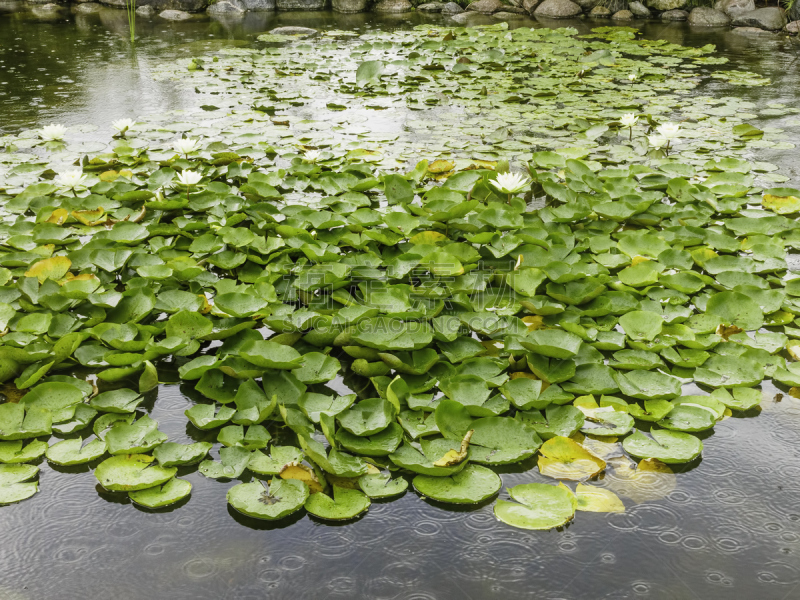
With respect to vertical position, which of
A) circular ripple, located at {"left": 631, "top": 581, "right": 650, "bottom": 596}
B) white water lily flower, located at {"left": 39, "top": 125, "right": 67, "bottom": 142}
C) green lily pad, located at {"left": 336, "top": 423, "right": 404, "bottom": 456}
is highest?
white water lily flower, located at {"left": 39, "top": 125, "right": 67, "bottom": 142}

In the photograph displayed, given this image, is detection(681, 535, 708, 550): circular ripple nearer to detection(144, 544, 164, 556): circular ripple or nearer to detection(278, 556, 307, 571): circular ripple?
detection(278, 556, 307, 571): circular ripple

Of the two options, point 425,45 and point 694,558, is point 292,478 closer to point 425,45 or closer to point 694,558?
point 694,558

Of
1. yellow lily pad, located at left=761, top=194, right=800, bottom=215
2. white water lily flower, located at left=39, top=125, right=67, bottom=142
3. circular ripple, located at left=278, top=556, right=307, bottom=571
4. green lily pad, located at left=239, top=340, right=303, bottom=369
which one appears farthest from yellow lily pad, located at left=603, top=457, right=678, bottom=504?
white water lily flower, located at left=39, top=125, right=67, bottom=142

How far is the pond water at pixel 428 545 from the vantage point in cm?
130

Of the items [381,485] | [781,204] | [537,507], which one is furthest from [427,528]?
[781,204]

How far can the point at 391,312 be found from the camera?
80.1 inches

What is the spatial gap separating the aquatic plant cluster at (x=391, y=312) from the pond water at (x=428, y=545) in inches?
2.1

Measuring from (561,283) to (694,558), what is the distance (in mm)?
1116

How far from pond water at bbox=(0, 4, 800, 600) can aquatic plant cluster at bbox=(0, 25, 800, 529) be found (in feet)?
0.17

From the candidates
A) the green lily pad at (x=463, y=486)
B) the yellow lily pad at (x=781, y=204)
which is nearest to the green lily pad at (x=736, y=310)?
the yellow lily pad at (x=781, y=204)

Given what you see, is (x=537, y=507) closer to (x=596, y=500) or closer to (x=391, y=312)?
(x=596, y=500)

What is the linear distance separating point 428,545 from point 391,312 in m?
0.82

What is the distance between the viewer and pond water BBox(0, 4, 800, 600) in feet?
4.27

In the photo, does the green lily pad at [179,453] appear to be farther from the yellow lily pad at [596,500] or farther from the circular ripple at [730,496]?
the circular ripple at [730,496]
